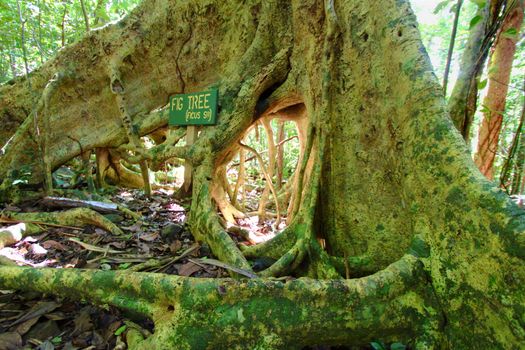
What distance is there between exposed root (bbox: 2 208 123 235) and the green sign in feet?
4.10

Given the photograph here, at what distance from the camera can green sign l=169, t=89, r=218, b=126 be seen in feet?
10.6

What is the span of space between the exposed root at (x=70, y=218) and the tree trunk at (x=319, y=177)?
0.73 m

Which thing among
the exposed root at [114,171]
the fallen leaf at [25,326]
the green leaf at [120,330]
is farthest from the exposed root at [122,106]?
the green leaf at [120,330]

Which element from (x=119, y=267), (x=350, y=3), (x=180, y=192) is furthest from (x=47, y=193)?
(x=350, y=3)

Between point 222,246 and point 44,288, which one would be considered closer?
point 44,288

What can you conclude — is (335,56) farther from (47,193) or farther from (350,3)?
(47,193)

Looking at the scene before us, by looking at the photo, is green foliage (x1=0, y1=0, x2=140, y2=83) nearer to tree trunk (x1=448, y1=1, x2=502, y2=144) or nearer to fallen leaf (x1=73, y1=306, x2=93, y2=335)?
fallen leaf (x1=73, y1=306, x2=93, y2=335)

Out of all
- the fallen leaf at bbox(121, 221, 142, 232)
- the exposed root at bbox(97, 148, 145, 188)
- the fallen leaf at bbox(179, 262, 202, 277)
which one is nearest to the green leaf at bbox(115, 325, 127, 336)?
the fallen leaf at bbox(179, 262, 202, 277)

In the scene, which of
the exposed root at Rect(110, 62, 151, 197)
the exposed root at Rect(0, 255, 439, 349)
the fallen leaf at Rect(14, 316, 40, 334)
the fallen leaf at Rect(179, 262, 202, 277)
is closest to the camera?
the exposed root at Rect(0, 255, 439, 349)

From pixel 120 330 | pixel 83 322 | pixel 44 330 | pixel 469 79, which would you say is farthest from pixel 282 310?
pixel 469 79

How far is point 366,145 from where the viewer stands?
2.17m

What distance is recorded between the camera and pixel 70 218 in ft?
9.66

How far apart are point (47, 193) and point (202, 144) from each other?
1786mm

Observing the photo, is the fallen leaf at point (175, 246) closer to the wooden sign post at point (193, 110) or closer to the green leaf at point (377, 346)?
the wooden sign post at point (193, 110)
